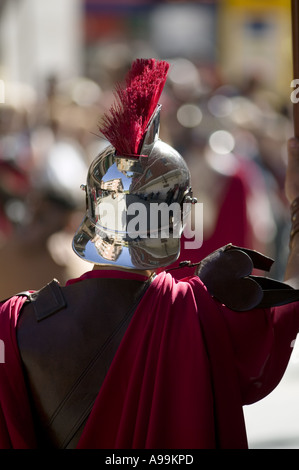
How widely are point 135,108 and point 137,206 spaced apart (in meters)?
0.25

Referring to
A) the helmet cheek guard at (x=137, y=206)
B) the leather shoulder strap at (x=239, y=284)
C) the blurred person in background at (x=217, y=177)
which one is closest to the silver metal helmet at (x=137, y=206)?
the helmet cheek guard at (x=137, y=206)

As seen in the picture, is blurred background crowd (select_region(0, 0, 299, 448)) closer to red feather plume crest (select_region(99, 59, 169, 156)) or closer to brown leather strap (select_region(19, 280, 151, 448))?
red feather plume crest (select_region(99, 59, 169, 156))

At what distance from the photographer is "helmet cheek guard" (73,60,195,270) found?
7.39 ft

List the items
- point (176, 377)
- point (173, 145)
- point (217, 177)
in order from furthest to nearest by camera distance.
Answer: point (173, 145)
point (217, 177)
point (176, 377)

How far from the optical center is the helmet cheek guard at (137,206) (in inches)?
88.7

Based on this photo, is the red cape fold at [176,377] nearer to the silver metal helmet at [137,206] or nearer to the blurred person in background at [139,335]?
the blurred person in background at [139,335]

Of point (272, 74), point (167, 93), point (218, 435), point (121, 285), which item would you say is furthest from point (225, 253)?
point (272, 74)

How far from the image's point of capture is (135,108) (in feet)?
7.35

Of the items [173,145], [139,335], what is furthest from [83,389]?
[173,145]

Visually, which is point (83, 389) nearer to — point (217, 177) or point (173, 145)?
point (217, 177)

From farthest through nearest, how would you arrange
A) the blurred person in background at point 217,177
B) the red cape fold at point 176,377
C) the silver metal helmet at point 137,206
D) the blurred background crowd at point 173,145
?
the blurred person in background at point 217,177
the blurred background crowd at point 173,145
the silver metal helmet at point 137,206
the red cape fold at point 176,377

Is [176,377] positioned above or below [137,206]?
below

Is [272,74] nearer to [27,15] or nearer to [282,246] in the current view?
[27,15]
